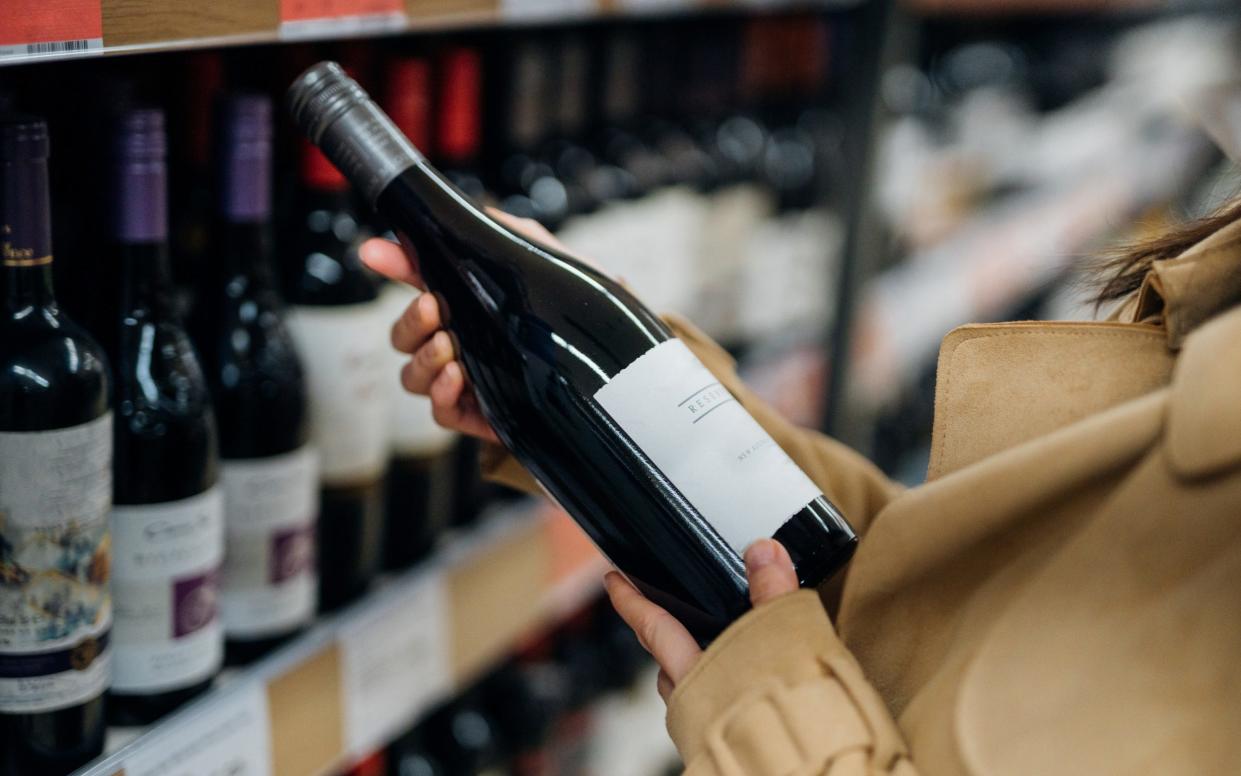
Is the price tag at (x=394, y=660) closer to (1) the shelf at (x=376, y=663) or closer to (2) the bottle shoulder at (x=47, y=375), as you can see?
(1) the shelf at (x=376, y=663)

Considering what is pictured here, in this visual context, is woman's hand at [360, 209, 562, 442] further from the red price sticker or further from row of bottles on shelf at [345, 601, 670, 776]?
row of bottles on shelf at [345, 601, 670, 776]

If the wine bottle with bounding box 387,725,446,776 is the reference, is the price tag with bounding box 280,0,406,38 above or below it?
above

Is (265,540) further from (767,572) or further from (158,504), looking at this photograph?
(767,572)

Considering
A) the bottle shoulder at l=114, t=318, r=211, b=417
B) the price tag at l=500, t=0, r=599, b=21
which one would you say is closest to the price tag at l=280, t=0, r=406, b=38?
the price tag at l=500, t=0, r=599, b=21

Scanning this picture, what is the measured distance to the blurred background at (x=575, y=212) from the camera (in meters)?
0.79

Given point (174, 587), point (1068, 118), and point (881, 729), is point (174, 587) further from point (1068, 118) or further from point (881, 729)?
point (1068, 118)

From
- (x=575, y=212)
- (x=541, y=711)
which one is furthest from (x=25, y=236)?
(x=541, y=711)

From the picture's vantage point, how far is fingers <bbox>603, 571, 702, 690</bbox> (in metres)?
0.61

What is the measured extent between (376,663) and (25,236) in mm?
419

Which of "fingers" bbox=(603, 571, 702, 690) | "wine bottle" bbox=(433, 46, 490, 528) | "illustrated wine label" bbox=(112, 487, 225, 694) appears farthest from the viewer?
"wine bottle" bbox=(433, 46, 490, 528)

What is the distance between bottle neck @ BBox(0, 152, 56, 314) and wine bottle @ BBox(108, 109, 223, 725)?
82 mm

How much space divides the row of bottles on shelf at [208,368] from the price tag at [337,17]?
0.08 m

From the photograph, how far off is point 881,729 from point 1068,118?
2312 mm

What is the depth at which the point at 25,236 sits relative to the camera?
1.99 feet
